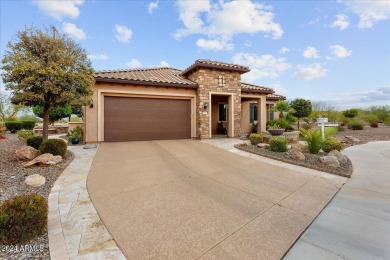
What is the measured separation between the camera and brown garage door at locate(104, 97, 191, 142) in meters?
10.3

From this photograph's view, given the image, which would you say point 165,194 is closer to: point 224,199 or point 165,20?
point 224,199

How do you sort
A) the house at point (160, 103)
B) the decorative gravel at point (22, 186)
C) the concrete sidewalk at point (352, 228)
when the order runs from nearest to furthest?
the decorative gravel at point (22, 186) < the concrete sidewalk at point (352, 228) < the house at point (160, 103)

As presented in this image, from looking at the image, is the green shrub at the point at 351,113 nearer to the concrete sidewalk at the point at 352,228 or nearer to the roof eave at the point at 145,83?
the roof eave at the point at 145,83

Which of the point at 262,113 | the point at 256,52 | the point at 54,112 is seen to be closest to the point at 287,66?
the point at 256,52

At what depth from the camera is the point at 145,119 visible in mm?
10898

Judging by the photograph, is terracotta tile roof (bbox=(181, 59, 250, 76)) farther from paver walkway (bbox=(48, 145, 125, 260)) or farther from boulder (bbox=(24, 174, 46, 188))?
boulder (bbox=(24, 174, 46, 188))

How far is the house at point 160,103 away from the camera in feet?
32.7

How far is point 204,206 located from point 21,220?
2.59 m

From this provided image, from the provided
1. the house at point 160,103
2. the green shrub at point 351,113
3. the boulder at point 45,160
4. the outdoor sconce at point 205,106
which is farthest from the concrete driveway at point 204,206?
the green shrub at point 351,113

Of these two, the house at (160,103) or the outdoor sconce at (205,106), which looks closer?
the house at (160,103)

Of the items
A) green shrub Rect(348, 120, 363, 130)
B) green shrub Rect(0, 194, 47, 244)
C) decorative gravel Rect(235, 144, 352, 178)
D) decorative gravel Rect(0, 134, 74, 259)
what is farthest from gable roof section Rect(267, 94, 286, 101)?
green shrub Rect(0, 194, 47, 244)

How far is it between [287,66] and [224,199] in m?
17.5

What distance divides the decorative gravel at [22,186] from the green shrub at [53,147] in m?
0.35

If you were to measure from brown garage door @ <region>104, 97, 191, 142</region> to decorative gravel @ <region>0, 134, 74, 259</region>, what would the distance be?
11.1 feet
